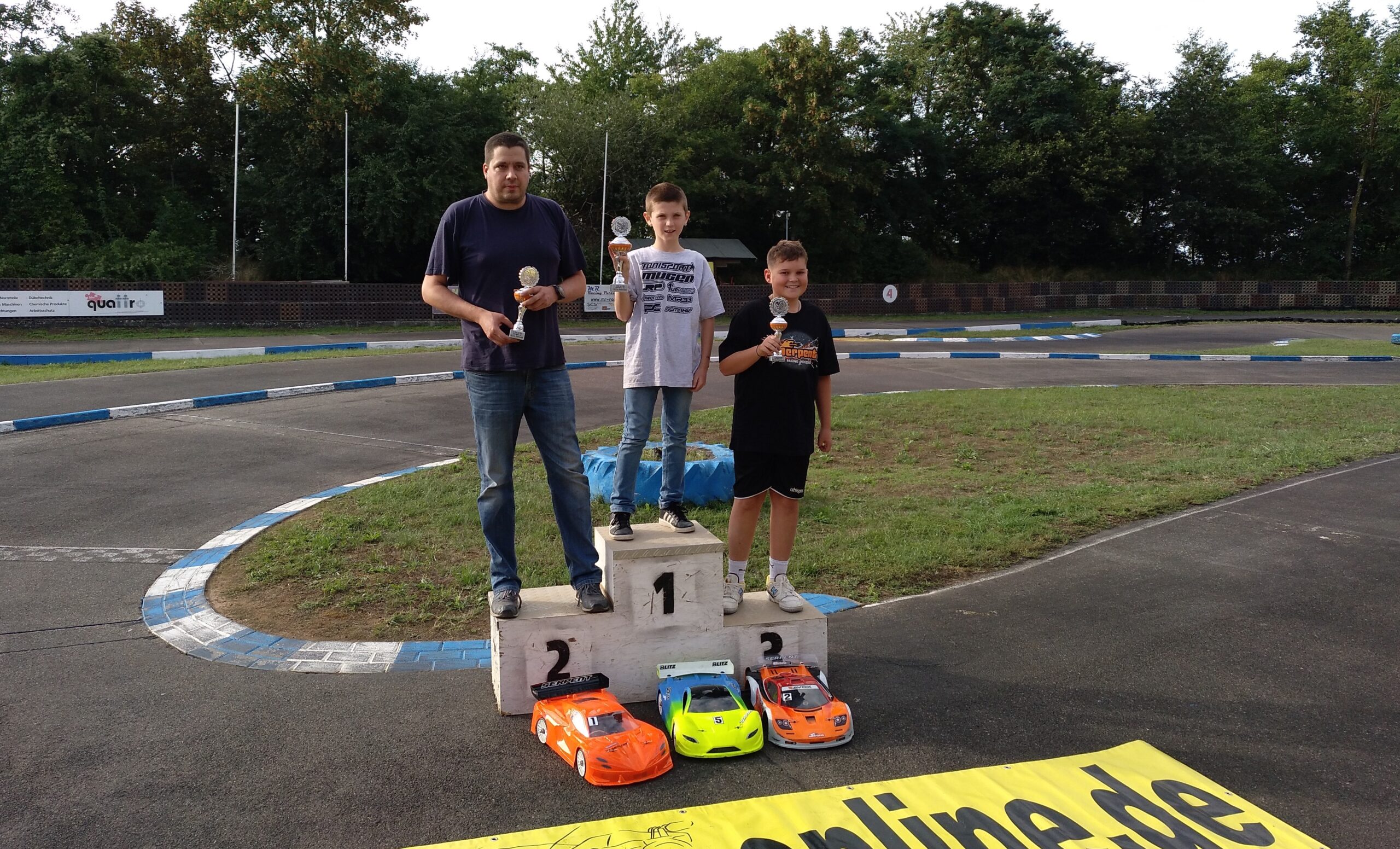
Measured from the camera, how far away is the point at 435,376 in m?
16.0

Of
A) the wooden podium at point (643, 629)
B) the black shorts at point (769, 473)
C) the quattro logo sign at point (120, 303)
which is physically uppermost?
the quattro logo sign at point (120, 303)

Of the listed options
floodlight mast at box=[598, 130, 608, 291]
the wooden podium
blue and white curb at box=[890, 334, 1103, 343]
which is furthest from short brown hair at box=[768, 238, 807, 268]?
floodlight mast at box=[598, 130, 608, 291]

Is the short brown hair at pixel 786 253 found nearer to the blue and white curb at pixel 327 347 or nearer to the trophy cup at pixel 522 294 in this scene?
the trophy cup at pixel 522 294

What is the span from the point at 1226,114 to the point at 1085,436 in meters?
45.5

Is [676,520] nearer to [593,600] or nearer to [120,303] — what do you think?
[593,600]

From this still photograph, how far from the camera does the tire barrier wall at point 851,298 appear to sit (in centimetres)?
2464

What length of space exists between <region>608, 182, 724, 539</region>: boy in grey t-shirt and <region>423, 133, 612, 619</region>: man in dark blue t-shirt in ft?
1.66

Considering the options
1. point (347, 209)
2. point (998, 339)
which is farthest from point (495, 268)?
point (347, 209)

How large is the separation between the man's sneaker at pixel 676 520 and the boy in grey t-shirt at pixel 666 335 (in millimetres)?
32

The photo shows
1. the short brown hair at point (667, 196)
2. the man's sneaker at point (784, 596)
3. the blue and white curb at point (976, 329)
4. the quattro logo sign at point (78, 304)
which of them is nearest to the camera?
the man's sneaker at point (784, 596)

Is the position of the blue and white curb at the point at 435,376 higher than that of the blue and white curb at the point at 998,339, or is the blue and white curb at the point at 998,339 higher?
the blue and white curb at the point at 998,339

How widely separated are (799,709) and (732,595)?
2.62 ft

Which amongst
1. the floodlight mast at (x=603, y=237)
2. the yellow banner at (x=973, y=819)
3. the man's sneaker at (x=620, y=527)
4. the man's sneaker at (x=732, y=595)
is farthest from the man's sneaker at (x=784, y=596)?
the floodlight mast at (x=603, y=237)

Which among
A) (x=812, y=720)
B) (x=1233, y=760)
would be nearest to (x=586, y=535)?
(x=812, y=720)
